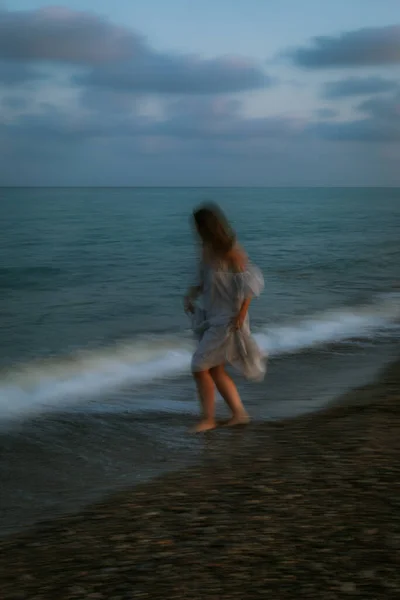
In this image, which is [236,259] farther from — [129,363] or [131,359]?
[131,359]

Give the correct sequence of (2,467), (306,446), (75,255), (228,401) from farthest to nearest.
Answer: (75,255) → (228,401) → (2,467) → (306,446)

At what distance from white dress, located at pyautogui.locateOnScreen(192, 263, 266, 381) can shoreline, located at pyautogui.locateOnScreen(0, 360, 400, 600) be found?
128 centimetres

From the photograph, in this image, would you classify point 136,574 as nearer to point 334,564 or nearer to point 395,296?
point 334,564

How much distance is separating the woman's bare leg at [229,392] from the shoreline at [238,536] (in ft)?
4.34

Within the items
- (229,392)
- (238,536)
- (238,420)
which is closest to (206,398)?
(229,392)

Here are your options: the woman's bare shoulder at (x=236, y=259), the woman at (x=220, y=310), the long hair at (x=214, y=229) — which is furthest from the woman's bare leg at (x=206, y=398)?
the long hair at (x=214, y=229)

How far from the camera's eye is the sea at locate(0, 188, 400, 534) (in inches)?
250

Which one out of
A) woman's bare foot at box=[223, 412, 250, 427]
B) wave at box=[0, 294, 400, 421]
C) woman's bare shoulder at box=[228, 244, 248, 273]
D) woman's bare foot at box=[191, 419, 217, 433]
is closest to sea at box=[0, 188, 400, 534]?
wave at box=[0, 294, 400, 421]

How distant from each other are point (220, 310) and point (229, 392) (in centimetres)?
74

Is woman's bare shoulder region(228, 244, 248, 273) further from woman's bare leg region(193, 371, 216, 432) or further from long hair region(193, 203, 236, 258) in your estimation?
woman's bare leg region(193, 371, 216, 432)

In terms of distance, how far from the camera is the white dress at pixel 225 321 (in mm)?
6742

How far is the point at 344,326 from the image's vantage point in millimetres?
14672

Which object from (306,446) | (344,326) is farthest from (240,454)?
(344,326)

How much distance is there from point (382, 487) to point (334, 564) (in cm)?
108
